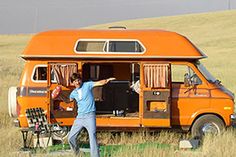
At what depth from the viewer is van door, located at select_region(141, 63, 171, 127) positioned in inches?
459

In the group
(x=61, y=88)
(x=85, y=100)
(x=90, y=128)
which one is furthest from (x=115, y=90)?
(x=90, y=128)

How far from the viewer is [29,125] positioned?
1134 cm

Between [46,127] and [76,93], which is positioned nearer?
[76,93]

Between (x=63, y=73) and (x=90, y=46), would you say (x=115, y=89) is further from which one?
(x=63, y=73)

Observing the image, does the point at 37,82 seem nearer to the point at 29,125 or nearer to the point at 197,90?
the point at 29,125

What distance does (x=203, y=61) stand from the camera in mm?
38781

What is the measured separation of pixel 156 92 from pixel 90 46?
174 cm

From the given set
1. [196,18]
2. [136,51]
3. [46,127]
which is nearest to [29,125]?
[46,127]

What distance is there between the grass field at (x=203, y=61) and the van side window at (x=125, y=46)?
1.85 m

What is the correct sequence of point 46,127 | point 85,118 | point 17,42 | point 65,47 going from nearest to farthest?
point 85,118, point 46,127, point 65,47, point 17,42

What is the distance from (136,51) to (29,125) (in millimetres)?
2712

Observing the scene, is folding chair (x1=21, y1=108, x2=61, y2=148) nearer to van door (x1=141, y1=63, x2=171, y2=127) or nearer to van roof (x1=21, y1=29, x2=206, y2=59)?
van roof (x1=21, y1=29, x2=206, y2=59)

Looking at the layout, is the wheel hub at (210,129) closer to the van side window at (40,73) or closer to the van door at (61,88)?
the van door at (61,88)

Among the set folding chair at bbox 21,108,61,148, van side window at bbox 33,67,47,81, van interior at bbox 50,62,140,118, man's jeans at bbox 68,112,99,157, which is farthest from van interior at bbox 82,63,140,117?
man's jeans at bbox 68,112,99,157
